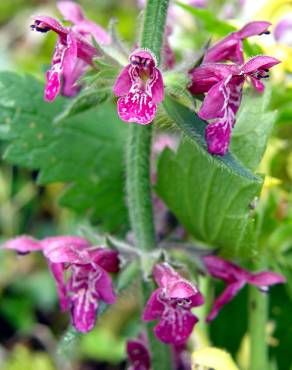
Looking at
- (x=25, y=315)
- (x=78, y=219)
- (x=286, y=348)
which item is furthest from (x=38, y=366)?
(x=286, y=348)

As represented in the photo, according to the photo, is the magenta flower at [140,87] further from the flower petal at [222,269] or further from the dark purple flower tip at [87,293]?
the flower petal at [222,269]

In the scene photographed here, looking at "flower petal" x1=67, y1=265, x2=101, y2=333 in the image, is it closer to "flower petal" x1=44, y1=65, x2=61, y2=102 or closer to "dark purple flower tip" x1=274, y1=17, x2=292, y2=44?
"flower petal" x1=44, y1=65, x2=61, y2=102

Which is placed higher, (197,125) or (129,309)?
(197,125)

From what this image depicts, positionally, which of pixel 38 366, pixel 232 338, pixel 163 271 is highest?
pixel 163 271

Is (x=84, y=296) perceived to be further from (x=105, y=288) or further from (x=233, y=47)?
(x=233, y=47)

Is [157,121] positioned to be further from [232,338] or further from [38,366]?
[38,366]

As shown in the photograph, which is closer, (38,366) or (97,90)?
(97,90)

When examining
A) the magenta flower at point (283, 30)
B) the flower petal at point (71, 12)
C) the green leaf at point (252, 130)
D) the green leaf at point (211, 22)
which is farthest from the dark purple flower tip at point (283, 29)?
the flower petal at point (71, 12)

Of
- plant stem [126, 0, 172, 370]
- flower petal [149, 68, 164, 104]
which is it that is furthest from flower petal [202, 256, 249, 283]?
flower petal [149, 68, 164, 104]

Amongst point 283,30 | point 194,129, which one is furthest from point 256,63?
point 283,30
